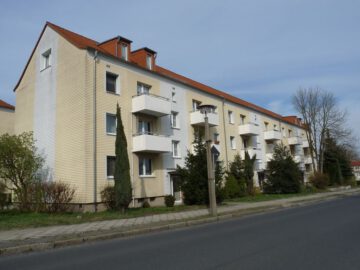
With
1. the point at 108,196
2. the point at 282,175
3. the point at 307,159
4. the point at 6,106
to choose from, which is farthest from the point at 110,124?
the point at 307,159

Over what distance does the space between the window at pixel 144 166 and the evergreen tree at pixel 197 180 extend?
279 cm

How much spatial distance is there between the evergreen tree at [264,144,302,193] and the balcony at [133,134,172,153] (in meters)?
14.4

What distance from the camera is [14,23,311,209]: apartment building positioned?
19578 millimetres

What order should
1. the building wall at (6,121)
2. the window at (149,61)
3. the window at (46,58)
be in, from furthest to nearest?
the building wall at (6,121) < the window at (149,61) < the window at (46,58)

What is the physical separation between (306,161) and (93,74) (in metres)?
40.6

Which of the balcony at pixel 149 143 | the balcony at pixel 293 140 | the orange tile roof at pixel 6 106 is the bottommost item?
the balcony at pixel 149 143

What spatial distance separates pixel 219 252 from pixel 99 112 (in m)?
14.4

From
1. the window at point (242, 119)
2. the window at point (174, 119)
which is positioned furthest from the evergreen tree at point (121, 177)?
the window at point (242, 119)

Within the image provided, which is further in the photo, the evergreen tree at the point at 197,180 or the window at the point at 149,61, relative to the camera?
the window at the point at 149,61

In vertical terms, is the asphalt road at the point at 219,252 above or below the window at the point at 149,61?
below

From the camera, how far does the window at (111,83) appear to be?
21.3m

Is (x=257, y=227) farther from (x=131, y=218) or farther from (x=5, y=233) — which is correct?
(x=5, y=233)

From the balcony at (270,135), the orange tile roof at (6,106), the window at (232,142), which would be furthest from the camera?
the balcony at (270,135)

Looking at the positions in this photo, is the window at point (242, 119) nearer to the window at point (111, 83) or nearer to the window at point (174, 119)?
the window at point (174, 119)
